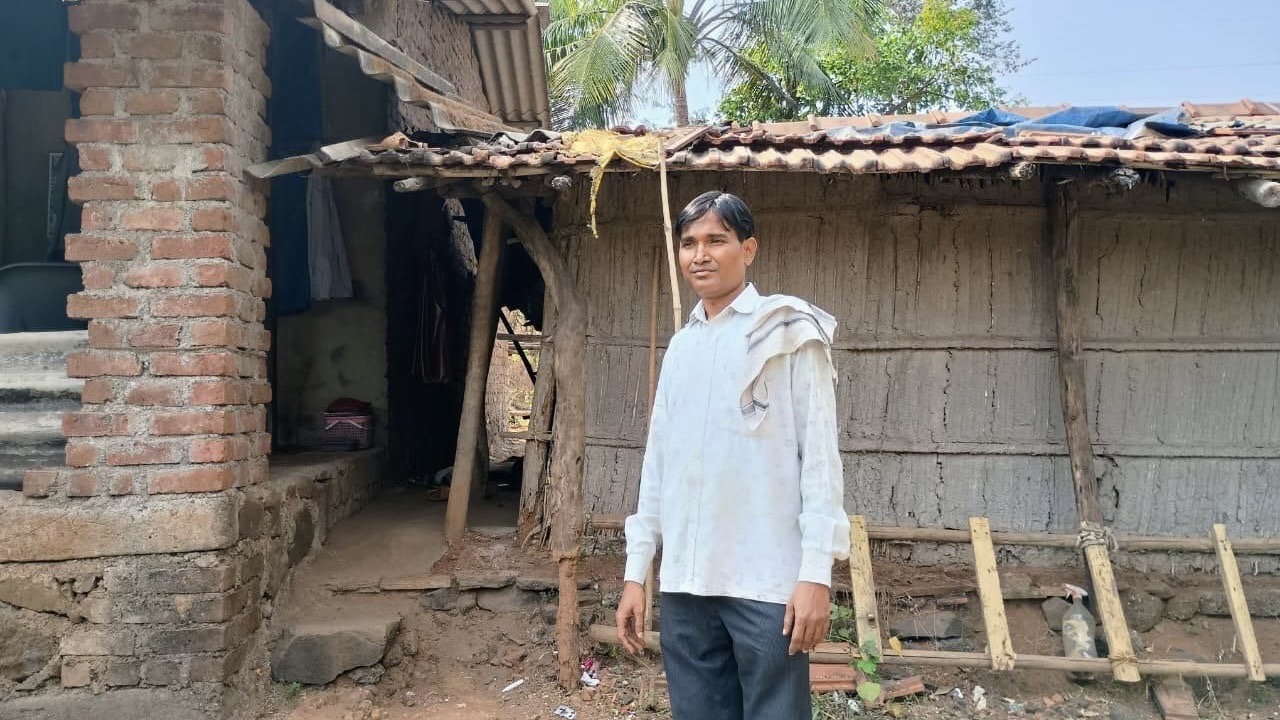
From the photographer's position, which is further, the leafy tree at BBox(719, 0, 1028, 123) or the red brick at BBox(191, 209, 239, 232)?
the leafy tree at BBox(719, 0, 1028, 123)

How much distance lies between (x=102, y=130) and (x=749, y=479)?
134 inches

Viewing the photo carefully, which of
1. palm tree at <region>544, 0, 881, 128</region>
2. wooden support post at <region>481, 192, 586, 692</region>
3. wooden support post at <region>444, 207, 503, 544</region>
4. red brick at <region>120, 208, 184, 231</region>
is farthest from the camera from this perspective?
palm tree at <region>544, 0, 881, 128</region>

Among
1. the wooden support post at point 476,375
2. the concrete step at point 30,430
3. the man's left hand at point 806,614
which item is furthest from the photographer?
the wooden support post at point 476,375

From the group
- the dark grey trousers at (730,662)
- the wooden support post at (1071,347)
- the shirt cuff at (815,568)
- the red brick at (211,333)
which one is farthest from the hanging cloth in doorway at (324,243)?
the wooden support post at (1071,347)

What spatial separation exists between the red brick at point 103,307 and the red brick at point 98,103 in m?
0.83

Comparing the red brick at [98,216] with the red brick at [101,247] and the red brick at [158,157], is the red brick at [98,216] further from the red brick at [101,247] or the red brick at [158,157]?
the red brick at [158,157]

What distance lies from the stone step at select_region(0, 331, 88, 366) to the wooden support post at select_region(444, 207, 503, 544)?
6.62 feet

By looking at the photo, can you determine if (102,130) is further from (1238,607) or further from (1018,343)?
(1238,607)

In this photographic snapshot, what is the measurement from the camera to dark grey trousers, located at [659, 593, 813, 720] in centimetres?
189

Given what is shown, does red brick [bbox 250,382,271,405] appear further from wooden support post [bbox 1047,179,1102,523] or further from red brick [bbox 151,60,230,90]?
wooden support post [bbox 1047,179,1102,523]

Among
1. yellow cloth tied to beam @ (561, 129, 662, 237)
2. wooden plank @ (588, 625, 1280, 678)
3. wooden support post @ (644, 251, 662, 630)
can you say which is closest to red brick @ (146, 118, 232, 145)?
yellow cloth tied to beam @ (561, 129, 662, 237)

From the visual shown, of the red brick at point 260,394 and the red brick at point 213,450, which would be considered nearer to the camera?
the red brick at point 213,450

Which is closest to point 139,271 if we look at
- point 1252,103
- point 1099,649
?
point 1099,649

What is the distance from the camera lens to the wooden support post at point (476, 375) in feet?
15.9
